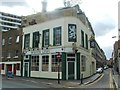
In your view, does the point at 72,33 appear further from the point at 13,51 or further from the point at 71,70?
the point at 13,51

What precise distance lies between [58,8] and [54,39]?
33.9ft

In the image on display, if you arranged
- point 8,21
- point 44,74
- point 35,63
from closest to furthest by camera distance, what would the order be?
point 44,74, point 35,63, point 8,21

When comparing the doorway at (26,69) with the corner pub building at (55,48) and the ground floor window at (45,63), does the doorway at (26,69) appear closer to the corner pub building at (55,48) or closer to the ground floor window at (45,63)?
the corner pub building at (55,48)

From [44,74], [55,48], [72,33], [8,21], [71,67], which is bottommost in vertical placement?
[44,74]

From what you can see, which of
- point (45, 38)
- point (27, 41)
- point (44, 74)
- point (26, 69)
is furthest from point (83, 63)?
point (27, 41)

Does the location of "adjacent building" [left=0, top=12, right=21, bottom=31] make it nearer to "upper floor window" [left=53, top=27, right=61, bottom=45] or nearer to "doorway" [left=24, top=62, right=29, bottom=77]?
"doorway" [left=24, top=62, right=29, bottom=77]

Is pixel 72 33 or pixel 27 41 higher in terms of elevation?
pixel 72 33

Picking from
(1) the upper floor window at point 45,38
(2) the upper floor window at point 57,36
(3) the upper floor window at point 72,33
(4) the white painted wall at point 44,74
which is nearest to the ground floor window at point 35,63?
(4) the white painted wall at point 44,74

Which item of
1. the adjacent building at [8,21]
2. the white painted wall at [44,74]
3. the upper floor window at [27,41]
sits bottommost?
the white painted wall at [44,74]

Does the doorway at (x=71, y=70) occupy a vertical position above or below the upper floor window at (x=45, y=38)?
below

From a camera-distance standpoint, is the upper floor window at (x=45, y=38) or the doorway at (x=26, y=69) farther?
the doorway at (x=26, y=69)

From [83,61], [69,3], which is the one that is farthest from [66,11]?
[83,61]

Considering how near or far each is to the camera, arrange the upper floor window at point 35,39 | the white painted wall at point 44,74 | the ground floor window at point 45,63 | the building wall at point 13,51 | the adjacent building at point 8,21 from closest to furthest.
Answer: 1. the white painted wall at point 44,74
2. the ground floor window at point 45,63
3. the upper floor window at point 35,39
4. the building wall at point 13,51
5. the adjacent building at point 8,21

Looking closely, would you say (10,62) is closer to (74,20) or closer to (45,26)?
(45,26)
